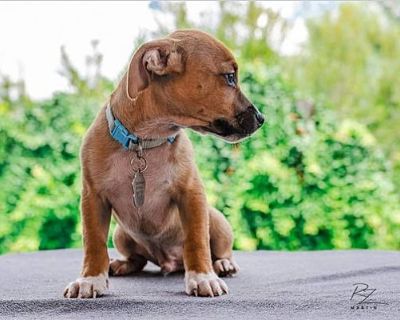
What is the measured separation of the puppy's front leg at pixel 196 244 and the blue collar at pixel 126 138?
16 cm

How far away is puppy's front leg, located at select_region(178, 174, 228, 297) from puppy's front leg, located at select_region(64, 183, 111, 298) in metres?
0.23

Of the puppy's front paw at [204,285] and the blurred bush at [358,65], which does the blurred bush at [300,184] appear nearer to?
the puppy's front paw at [204,285]

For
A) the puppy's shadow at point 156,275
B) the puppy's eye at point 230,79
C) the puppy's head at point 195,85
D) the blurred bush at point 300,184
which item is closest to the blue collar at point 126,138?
the puppy's head at point 195,85

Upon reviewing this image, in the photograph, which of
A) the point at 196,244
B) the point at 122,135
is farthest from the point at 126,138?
the point at 196,244

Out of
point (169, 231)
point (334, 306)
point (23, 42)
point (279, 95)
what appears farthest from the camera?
point (23, 42)

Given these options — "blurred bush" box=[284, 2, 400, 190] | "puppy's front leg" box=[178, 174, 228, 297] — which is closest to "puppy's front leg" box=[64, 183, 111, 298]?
"puppy's front leg" box=[178, 174, 228, 297]

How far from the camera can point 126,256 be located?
8.41ft

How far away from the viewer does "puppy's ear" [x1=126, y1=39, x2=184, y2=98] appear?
1.97m

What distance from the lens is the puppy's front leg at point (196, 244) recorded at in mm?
1998

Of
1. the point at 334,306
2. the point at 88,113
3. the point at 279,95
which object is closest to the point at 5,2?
the point at 88,113

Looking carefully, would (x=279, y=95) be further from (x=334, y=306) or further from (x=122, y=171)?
(x=334, y=306)

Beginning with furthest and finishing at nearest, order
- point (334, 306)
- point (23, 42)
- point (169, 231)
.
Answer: point (23, 42)
point (169, 231)
point (334, 306)

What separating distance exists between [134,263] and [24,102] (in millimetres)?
2342

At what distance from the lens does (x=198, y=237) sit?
6.94ft
